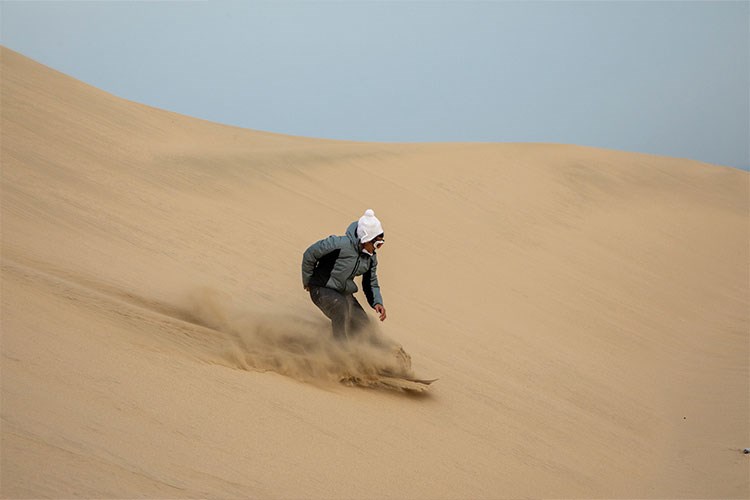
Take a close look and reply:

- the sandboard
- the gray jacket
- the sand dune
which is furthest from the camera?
the gray jacket

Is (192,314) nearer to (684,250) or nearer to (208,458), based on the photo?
(208,458)

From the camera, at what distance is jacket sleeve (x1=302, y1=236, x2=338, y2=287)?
5648mm

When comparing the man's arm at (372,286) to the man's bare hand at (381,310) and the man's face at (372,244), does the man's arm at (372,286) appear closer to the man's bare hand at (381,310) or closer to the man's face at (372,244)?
the man's bare hand at (381,310)

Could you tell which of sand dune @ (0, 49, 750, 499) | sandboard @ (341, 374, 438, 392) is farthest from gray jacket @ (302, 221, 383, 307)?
sandboard @ (341, 374, 438, 392)

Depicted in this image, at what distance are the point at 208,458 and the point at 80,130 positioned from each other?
859 centimetres

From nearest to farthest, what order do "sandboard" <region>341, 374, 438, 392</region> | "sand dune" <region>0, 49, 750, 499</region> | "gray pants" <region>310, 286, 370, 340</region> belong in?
Result: "sand dune" <region>0, 49, 750, 499</region>, "sandboard" <region>341, 374, 438, 392</region>, "gray pants" <region>310, 286, 370, 340</region>

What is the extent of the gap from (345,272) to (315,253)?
0.92 feet

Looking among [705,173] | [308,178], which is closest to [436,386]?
[308,178]

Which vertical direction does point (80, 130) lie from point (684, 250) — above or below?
below

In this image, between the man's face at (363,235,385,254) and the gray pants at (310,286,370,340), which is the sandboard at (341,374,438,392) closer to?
the gray pants at (310,286,370,340)

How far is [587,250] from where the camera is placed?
1257cm

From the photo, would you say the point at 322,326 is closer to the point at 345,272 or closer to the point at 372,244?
the point at 345,272

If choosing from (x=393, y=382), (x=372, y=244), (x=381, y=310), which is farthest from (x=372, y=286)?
(x=393, y=382)

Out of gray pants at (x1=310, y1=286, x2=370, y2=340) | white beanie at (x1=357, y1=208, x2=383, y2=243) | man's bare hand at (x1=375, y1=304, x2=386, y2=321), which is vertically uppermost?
white beanie at (x1=357, y1=208, x2=383, y2=243)
